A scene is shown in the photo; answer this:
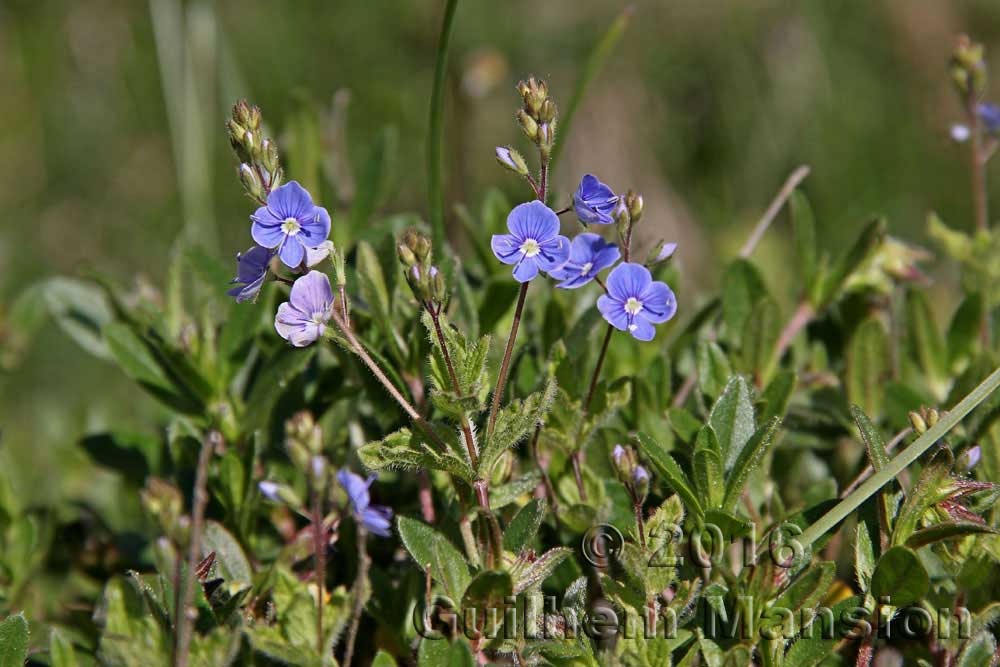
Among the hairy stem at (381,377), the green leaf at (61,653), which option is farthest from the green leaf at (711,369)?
the green leaf at (61,653)

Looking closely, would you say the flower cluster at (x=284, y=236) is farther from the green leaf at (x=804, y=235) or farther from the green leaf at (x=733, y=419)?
the green leaf at (x=804, y=235)

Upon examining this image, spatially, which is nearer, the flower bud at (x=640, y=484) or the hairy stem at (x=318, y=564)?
the hairy stem at (x=318, y=564)

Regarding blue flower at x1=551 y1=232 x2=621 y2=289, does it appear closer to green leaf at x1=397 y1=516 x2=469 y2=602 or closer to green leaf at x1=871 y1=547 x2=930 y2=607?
green leaf at x1=397 y1=516 x2=469 y2=602

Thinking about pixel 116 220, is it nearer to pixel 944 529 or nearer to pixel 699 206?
pixel 699 206

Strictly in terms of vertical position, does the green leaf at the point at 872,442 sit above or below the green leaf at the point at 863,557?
above

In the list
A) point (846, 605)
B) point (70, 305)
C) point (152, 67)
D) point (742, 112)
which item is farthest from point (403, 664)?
point (152, 67)
